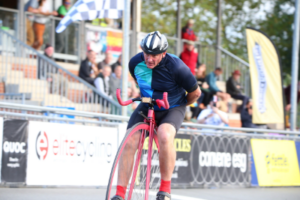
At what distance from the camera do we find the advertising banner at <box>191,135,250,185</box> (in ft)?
34.2

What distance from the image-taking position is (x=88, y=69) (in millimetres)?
13148

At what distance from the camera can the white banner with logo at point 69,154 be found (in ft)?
27.0

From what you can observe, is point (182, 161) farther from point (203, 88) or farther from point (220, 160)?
point (203, 88)

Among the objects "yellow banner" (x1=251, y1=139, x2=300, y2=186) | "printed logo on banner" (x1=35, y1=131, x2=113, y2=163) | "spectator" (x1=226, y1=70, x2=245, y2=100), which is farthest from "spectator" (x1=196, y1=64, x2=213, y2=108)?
"printed logo on banner" (x1=35, y1=131, x2=113, y2=163)

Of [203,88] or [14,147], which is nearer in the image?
[14,147]

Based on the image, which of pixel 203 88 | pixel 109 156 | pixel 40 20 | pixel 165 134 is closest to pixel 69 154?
pixel 109 156

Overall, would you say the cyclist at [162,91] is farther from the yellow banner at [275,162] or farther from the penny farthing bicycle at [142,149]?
the yellow banner at [275,162]

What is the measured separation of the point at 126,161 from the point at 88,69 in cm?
831

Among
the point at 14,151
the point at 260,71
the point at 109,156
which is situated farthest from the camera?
the point at 260,71

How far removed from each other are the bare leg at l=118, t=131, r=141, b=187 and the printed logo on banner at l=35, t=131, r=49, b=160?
348 cm

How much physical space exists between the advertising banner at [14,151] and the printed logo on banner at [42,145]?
23 cm

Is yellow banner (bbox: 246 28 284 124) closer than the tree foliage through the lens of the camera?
Yes

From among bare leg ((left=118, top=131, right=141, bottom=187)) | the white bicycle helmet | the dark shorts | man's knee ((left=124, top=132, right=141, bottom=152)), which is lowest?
bare leg ((left=118, top=131, right=141, bottom=187))

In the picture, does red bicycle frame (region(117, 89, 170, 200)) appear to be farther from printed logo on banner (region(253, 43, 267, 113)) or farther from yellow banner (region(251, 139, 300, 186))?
printed logo on banner (region(253, 43, 267, 113))
